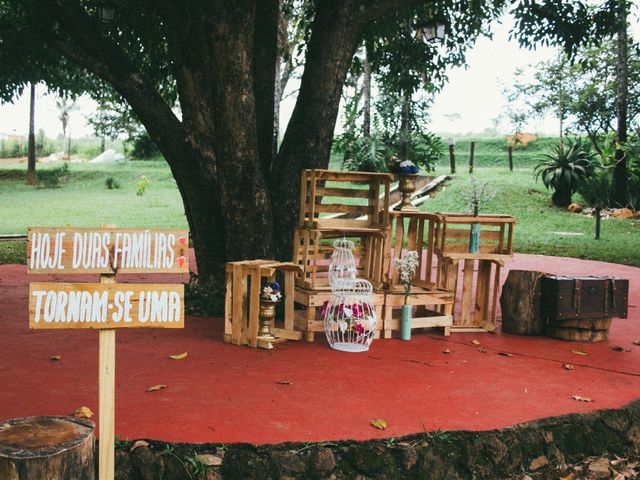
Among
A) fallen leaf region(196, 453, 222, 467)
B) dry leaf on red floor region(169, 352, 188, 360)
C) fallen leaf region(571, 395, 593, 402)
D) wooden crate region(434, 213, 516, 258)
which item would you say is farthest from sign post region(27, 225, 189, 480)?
wooden crate region(434, 213, 516, 258)

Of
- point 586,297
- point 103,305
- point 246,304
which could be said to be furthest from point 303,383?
point 586,297

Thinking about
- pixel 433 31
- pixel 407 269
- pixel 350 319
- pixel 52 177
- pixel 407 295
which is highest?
pixel 433 31

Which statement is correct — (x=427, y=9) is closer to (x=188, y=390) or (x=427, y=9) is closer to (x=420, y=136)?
(x=188, y=390)

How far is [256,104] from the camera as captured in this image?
317 inches

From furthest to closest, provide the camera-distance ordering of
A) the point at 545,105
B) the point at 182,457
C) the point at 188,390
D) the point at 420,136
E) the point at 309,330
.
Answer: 1. the point at 545,105
2. the point at 420,136
3. the point at 309,330
4. the point at 188,390
5. the point at 182,457

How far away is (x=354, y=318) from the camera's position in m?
6.38

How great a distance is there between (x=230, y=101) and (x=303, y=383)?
118 inches

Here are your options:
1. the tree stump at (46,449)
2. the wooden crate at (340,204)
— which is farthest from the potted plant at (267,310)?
the tree stump at (46,449)

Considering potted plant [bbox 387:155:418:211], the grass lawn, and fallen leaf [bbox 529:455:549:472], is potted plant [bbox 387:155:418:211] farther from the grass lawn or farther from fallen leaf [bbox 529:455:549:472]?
the grass lawn

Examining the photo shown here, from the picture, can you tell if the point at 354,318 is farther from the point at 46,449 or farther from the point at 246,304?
the point at 46,449

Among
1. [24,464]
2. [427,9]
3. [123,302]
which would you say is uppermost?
[427,9]

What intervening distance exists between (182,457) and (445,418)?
5.30ft

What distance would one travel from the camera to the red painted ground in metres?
4.47

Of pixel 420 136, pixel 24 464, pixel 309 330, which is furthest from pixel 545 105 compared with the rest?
pixel 24 464
